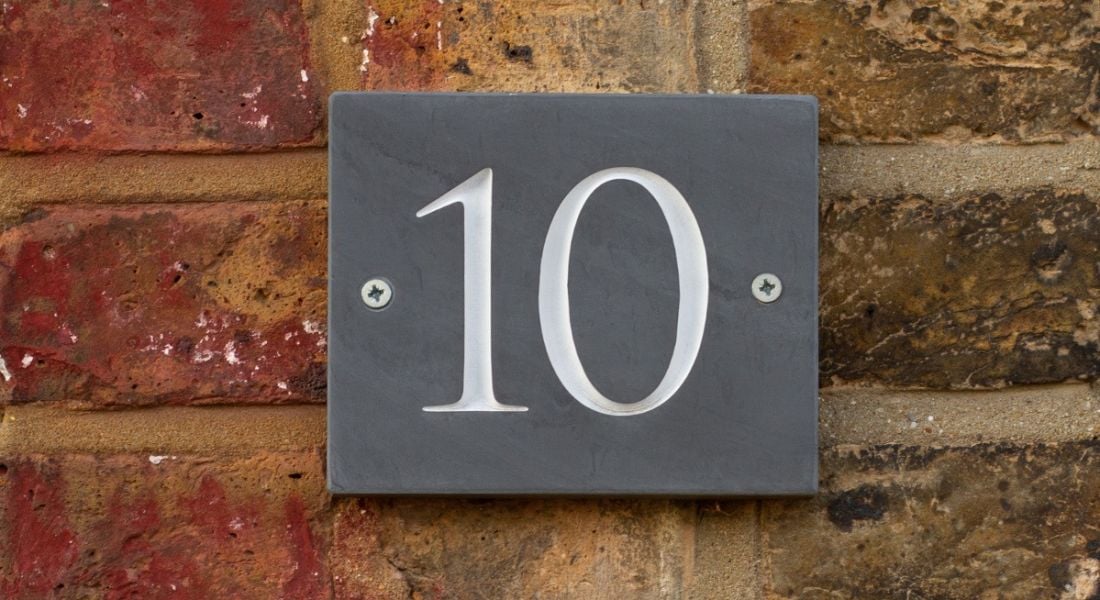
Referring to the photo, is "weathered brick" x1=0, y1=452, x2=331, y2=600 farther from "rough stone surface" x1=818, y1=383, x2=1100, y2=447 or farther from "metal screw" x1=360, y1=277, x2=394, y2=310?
"rough stone surface" x1=818, y1=383, x2=1100, y2=447

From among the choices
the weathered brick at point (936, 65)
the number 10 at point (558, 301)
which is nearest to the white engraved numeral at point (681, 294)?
the number 10 at point (558, 301)

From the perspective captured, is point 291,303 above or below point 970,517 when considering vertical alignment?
above

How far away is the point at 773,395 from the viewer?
27.9 inches

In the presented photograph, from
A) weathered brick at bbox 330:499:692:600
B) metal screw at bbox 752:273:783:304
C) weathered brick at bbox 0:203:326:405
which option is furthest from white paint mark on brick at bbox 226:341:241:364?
metal screw at bbox 752:273:783:304

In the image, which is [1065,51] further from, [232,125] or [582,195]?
[232,125]

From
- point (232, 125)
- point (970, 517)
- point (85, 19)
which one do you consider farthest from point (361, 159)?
point (970, 517)

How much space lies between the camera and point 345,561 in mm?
724

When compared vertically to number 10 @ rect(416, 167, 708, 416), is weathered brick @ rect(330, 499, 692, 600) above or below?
below

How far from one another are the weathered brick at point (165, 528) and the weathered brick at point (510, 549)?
0.08 ft

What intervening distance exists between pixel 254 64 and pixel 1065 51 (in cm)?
50

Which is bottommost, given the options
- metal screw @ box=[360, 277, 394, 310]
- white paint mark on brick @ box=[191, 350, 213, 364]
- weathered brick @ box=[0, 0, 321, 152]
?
white paint mark on brick @ box=[191, 350, 213, 364]

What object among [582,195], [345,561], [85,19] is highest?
[85,19]

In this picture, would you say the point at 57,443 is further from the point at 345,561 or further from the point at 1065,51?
the point at 1065,51

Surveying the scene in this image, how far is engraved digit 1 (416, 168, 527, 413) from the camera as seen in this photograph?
70cm
